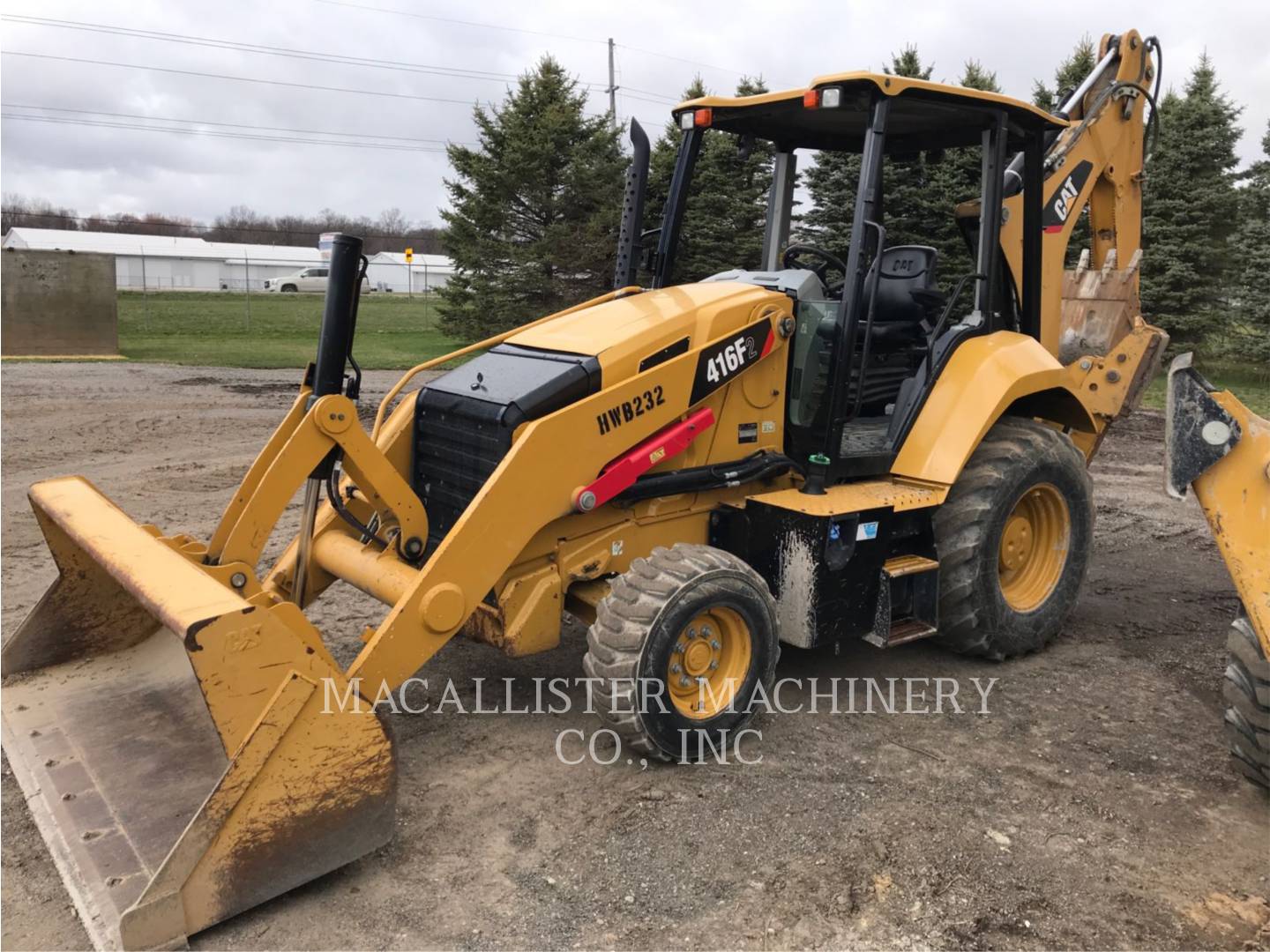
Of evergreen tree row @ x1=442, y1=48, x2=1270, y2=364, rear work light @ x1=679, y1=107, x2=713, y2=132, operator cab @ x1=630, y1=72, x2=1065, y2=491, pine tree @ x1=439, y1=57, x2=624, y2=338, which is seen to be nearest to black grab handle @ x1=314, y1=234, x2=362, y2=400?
operator cab @ x1=630, y1=72, x2=1065, y2=491

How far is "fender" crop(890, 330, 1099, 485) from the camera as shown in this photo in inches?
193

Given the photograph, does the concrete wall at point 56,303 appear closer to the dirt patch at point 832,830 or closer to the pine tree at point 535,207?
the pine tree at point 535,207

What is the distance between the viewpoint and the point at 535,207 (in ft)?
72.2

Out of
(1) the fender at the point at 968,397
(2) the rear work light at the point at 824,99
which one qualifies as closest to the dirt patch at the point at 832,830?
(1) the fender at the point at 968,397

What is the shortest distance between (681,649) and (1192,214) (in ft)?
59.0

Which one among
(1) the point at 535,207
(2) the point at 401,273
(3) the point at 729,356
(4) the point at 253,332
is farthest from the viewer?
(2) the point at 401,273

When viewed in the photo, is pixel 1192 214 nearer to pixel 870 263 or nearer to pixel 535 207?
pixel 535 207

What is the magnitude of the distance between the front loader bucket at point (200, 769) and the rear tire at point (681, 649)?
38.0 inches

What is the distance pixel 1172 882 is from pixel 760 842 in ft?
4.46

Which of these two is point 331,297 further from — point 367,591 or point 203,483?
point 203,483

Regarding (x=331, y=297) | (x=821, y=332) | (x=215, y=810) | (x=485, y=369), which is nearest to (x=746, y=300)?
(x=821, y=332)

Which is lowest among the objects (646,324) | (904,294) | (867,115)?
(646,324)

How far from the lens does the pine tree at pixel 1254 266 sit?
17234 millimetres

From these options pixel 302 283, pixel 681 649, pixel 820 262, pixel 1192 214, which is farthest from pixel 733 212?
pixel 302 283
